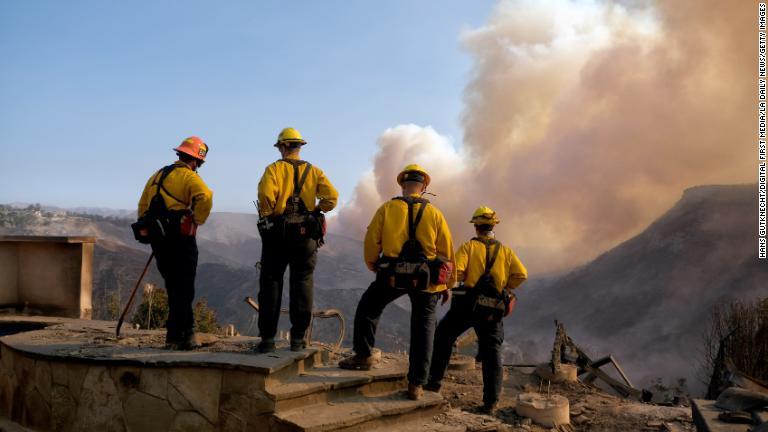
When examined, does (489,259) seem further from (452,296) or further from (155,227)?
(155,227)

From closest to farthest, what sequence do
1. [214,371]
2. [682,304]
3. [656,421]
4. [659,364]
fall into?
[214,371]
[656,421]
[659,364]
[682,304]

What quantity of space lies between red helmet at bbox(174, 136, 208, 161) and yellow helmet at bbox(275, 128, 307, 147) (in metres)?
0.82

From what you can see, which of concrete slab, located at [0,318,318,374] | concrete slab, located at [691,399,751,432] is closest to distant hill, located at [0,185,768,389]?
concrete slab, located at [0,318,318,374]

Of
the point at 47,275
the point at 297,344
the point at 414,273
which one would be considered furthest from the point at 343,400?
the point at 47,275

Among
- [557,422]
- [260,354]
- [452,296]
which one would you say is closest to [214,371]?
[260,354]

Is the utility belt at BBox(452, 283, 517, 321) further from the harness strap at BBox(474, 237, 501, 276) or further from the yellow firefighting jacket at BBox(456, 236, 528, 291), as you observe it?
the harness strap at BBox(474, 237, 501, 276)

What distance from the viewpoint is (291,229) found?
5598 millimetres

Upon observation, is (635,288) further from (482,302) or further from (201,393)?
(201,393)

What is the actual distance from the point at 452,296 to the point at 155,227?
328 centimetres

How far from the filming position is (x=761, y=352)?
17.9 metres

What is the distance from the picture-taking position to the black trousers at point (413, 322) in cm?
554

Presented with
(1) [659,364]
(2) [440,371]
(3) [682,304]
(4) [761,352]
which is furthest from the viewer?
(3) [682,304]

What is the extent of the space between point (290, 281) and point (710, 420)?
402 cm

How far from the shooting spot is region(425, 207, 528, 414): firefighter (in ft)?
20.9
